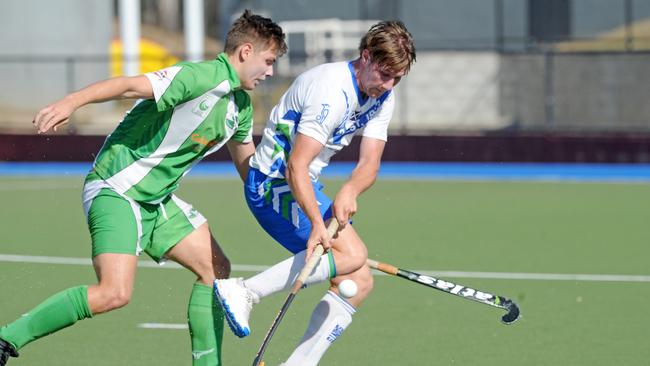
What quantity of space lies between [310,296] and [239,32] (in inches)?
104

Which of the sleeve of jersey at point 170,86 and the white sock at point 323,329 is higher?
the sleeve of jersey at point 170,86

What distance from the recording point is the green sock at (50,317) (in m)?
5.16

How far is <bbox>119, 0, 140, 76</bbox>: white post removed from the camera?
1977 centimetres

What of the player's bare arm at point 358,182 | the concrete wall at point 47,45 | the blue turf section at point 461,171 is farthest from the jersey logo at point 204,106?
the concrete wall at point 47,45

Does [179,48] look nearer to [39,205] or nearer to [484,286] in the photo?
[39,205]

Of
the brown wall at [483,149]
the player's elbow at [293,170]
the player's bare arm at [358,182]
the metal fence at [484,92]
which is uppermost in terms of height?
the player's elbow at [293,170]

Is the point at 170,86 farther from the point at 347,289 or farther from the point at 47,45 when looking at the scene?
the point at 47,45

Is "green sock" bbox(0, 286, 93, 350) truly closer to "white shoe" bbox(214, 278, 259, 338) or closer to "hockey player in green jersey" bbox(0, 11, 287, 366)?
"hockey player in green jersey" bbox(0, 11, 287, 366)

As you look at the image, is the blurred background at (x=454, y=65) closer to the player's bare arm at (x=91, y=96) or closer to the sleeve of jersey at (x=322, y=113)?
the sleeve of jersey at (x=322, y=113)

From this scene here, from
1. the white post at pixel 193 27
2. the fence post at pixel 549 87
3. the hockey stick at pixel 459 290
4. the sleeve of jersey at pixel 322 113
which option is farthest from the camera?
the white post at pixel 193 27

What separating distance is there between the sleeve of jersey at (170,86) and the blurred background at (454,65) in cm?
1263

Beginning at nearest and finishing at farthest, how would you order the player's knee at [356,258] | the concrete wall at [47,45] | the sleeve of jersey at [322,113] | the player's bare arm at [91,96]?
the player's bare arm at [91,96] < the sleeve of jersey at [322,113] < the player's knee at [356,258] < the concrete wall at [47,45]

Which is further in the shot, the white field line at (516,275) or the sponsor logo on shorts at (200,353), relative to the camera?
the white field line at (516,275)

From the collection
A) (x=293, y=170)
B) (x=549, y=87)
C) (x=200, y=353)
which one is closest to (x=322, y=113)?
(x=293, y=170)
